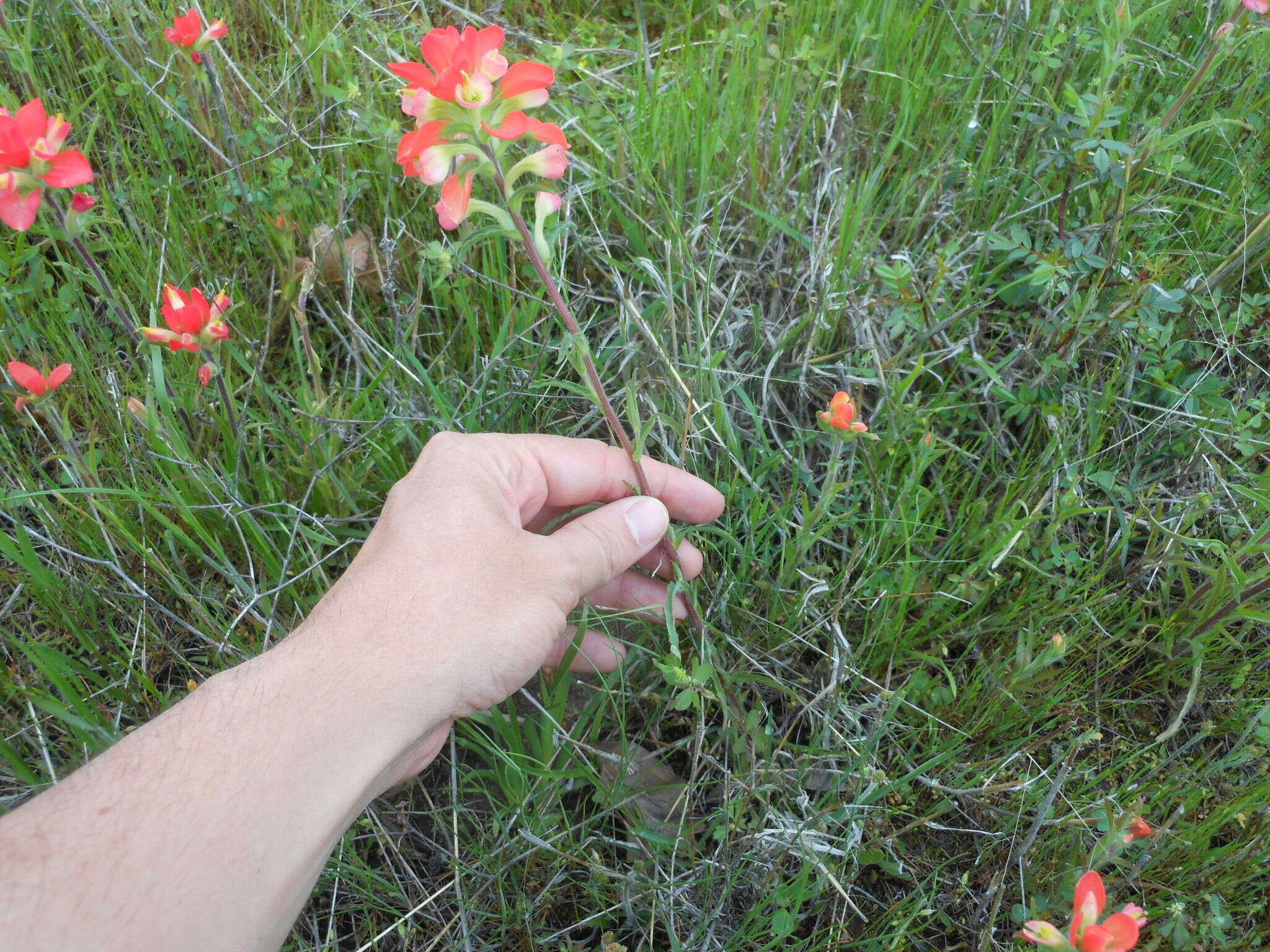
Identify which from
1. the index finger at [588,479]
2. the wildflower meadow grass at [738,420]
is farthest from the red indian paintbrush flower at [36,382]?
the index finger at [588,479]

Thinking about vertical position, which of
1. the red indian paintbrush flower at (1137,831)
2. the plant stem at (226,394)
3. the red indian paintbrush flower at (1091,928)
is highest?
the plant stem at (226,394)

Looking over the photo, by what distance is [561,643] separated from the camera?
1.81 metres

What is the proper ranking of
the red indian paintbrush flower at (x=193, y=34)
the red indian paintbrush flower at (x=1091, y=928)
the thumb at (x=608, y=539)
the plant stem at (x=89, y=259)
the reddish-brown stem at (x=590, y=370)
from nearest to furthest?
the red indian paintbrush flower at (x=1091, y=928) < the reddish-brown stem at (x=590, y=370) < the thumb at (x=608, y=539) < the plant stem at (x=89, y=259) < the red indian paintbrush flower at (x=193, y=34)

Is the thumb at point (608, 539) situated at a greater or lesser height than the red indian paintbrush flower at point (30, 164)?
lesser

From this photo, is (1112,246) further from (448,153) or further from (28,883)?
(28,883)

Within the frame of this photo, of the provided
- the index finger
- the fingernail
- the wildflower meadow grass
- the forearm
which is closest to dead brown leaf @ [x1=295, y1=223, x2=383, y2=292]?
the wildflower meadow grass

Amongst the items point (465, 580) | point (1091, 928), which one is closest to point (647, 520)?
point (465, 580)

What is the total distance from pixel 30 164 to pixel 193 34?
28.9 inches

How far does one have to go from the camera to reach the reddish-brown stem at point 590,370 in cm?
122

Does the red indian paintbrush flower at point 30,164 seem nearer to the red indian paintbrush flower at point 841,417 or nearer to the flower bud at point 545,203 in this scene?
the flower bud at point 545,203

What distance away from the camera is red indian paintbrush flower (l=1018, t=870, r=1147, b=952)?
1.10 metres

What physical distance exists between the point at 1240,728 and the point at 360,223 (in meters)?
2.40

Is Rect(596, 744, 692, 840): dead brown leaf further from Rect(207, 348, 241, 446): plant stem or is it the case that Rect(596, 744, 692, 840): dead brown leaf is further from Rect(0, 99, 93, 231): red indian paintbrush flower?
Rect(0, 99, 93, 231): red indian paintbrush flower

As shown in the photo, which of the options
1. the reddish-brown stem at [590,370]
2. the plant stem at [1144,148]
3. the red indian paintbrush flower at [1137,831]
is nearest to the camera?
the reddish-brown stem at [590,370]
